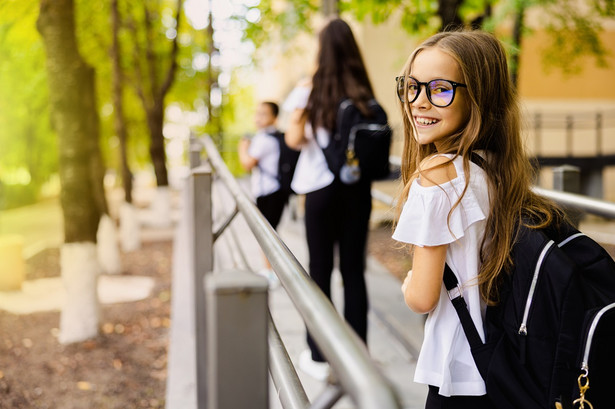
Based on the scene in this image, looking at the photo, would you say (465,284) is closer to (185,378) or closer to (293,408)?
(293,408)

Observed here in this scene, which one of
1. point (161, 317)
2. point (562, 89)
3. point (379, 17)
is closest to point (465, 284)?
point (379, 17)

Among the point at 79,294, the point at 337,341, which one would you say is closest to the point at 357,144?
the point at 337,341

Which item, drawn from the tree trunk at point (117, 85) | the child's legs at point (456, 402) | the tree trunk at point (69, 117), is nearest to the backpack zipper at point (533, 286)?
the child's legs at point (456, 402)

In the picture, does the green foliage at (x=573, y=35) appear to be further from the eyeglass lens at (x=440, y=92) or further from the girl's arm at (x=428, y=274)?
the girl's arm at (x=428, y=274)

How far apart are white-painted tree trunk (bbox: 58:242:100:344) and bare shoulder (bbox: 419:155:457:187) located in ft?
17.1

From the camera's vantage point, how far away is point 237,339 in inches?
43.8

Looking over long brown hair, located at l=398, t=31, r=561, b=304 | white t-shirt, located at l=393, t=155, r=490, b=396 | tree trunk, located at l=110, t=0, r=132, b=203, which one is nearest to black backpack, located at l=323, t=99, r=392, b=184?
long brown hair, located at l=398, t=31, r=561, b=304

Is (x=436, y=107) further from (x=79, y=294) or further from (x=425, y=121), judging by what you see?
(x=79, y=294)

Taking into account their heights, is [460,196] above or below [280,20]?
below

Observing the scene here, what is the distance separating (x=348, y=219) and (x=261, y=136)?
2.57 m

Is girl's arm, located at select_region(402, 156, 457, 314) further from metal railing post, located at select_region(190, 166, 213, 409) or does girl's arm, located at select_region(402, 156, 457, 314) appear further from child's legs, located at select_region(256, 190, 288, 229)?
child's legs, located at select_region(256, 190, 288, 229)

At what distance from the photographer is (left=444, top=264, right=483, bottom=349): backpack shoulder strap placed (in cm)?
162

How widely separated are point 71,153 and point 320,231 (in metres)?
3.71

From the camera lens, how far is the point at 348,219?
3.46 m
